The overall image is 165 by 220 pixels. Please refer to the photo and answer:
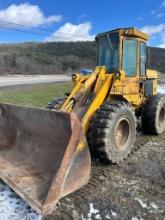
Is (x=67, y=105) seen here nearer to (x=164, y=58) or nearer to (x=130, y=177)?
(x=130, y=177)

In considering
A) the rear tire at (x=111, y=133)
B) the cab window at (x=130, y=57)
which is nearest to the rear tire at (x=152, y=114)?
the cab window at (x=130, y=57)

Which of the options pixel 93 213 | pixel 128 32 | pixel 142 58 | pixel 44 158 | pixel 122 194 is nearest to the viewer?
pixel 93 213

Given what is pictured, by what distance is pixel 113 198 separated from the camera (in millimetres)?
3881

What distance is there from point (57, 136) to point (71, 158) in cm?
41

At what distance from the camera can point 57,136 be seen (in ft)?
12.9

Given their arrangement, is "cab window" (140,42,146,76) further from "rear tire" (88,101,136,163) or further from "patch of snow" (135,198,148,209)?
"patch of snow" (135,198,148,209)

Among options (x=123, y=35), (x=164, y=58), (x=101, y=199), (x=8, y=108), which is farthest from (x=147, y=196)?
(x=164, y=58)

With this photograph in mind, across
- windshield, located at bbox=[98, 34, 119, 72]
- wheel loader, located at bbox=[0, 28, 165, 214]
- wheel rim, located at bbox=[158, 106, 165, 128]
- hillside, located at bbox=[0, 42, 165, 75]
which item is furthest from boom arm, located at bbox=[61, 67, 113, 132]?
hillside, located at bbox=[0, 42, 165, 75]

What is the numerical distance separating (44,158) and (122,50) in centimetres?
278

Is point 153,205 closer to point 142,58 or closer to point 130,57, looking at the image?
point 130,57

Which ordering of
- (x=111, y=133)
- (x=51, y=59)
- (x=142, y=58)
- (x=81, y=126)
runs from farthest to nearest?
(x=51, y=59) → (x=142, y=58) → (x=111, y=133) → (x=81, y=126)

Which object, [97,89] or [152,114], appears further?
[152,114]

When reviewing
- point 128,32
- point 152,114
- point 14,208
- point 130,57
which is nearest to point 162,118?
point 152,114

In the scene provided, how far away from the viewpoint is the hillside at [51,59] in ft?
137
